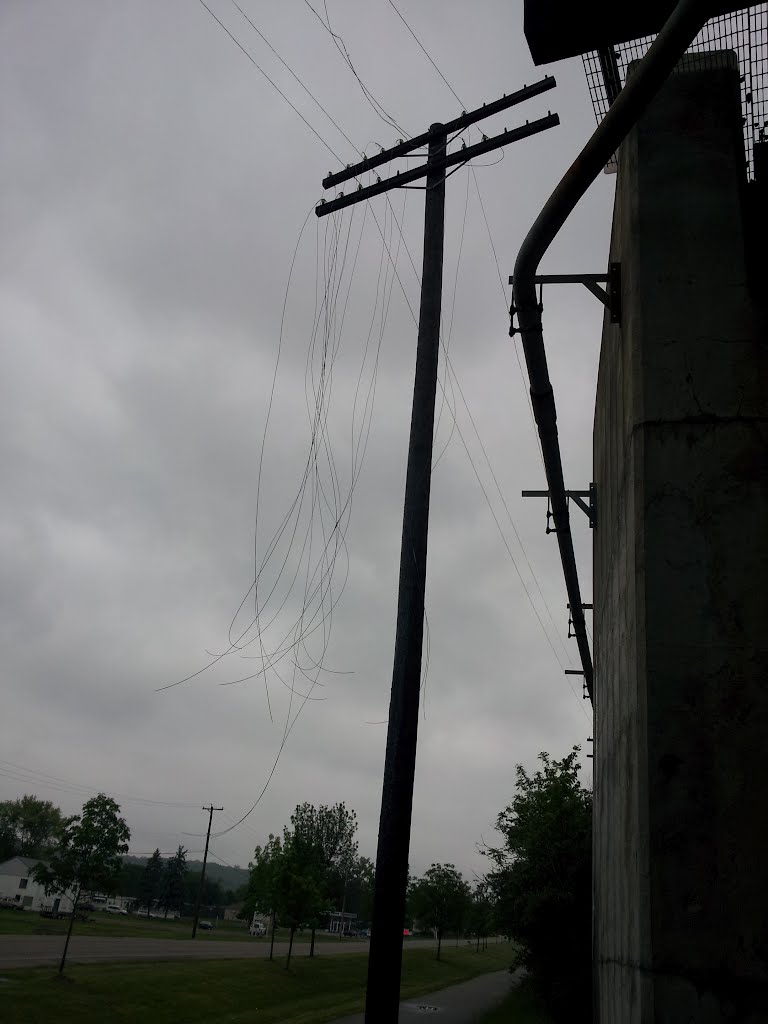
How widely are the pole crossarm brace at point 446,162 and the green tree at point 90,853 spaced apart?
18883mm

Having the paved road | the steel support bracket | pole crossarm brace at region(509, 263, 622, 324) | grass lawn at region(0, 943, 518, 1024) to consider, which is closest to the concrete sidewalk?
grass lawn at region(0, 943, 518, 1024)

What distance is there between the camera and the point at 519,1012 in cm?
2200

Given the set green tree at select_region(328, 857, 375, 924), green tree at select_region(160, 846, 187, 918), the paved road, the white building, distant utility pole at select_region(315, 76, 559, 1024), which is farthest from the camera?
green tree at select_region(160, 846, 187, 918)

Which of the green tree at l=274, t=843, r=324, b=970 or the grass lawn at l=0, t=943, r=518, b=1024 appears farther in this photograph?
the green tree at l=274, t=843, r=324, b=970

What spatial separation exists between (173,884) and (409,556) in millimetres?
116294

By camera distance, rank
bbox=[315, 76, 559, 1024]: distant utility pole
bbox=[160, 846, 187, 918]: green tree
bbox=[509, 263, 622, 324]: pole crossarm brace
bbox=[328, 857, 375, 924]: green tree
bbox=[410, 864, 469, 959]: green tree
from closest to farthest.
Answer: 1. bbox=[315, 76, 559, 1024]: distant utility pole
2. bbox=[509, 263, 622, 324]: pole crossarm brace
3. bbox=[410, 864, 469, 959]: green tree
4. bbox=[328, 857, 375, 924]: green tree
5. bbox=[160, 846, 187, 918]: green tree

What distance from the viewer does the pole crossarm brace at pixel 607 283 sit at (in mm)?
6965

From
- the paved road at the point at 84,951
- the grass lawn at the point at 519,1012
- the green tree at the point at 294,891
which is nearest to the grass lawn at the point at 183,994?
the paved road at the point at 84,951

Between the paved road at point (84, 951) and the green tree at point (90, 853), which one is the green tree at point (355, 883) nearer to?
the paved road at point (84, 951)

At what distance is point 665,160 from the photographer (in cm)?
590

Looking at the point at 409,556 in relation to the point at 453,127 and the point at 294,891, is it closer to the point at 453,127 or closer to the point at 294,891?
the point at 453,127

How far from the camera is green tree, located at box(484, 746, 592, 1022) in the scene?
55.9 feet

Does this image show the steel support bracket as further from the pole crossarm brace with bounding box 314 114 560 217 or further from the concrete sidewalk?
the concrete sidewalk

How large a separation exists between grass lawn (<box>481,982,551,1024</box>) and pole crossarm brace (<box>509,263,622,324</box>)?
1880cm
